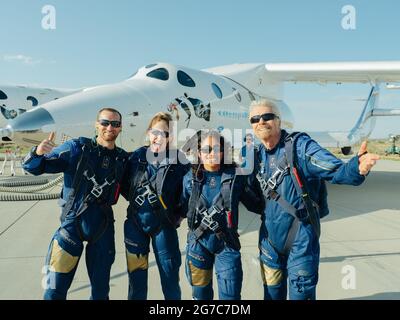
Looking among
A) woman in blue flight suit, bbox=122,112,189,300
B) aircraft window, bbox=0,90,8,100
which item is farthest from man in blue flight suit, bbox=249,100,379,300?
aircraft window, bbox=0,90,8,100

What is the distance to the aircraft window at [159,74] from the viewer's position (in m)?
8.12

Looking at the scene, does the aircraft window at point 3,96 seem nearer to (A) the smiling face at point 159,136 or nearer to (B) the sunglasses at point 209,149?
(A) the smiling face at point 159,136

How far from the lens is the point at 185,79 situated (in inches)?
330

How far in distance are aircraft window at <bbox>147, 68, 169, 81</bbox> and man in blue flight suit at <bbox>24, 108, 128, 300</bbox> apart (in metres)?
4.98

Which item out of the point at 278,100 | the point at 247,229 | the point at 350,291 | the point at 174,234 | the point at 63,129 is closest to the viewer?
the point at 174,234

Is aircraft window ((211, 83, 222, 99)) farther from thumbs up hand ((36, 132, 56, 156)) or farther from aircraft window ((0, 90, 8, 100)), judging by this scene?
aircraft window ((0, 90, 8, 100))

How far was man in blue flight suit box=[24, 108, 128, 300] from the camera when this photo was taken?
309 centimetres

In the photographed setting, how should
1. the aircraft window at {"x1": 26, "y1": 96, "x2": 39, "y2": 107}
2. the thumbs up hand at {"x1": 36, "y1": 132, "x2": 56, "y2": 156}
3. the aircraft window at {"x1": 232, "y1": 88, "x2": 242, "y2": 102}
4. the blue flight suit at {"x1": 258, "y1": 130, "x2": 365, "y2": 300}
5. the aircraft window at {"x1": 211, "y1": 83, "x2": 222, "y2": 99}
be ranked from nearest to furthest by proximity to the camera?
the blue flight suit at {"x1": 258, "y1": 130, "x2": 365, "y2": 300}, the thumbs up hand at {"x1": 36, "y1": 132, "x2": 56, "y2": 156}, the aircraft window at {"x1": 211, "y1": 83, "x2": 222, "y2": 99}, the aircraft window at {"x1": 232, "y1": 88, "x2": 242, "y2": 102}, the aircraft window at {"x1": 26, "y1": 96, "x2": 39, "y2": 107}

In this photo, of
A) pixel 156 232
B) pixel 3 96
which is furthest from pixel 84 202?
pixel 3 96

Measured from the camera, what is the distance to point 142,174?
334 cm

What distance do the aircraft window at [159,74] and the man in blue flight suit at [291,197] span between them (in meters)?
5.38

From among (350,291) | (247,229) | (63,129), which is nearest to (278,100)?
(247,229)
